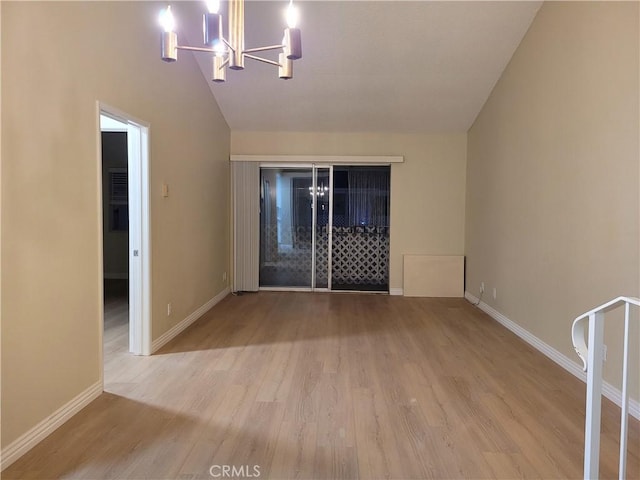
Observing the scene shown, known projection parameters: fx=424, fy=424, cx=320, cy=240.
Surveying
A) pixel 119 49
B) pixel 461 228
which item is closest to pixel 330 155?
pixel 461 228

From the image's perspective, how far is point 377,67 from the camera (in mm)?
4820

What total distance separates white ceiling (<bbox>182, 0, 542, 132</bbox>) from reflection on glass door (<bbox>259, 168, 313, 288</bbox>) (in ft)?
2.51

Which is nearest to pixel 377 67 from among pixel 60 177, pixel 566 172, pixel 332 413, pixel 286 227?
pixel 566 172

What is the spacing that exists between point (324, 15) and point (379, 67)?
978 mm

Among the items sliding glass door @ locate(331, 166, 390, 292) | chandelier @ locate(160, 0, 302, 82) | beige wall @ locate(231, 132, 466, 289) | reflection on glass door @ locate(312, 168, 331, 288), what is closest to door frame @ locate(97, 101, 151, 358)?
chandelier @ locate(160, 0, 302, 82)

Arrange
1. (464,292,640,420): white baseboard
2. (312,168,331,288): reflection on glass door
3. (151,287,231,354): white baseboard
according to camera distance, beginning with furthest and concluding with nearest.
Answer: (312,168,331,288): reflection on glass door
(151,287,231,354): white baseboard
(464,292,640,420): white baseboard

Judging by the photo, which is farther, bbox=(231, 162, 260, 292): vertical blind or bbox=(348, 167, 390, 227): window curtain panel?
bbox=(348, 167, 390, 227): window curtain panel

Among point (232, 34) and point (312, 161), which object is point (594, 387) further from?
point (312, 161)

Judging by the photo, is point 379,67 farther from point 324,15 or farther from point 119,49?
point 119,49

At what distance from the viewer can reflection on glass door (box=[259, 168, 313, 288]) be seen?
6.56 metres

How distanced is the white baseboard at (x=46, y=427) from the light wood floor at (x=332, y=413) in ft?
0.13

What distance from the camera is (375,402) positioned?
277 cm

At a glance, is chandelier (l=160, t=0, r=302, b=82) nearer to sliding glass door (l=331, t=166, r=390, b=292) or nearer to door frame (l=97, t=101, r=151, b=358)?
Answer: door frame (l=97, t=101, r=151, b=358)

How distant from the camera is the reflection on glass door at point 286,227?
6559 mm
